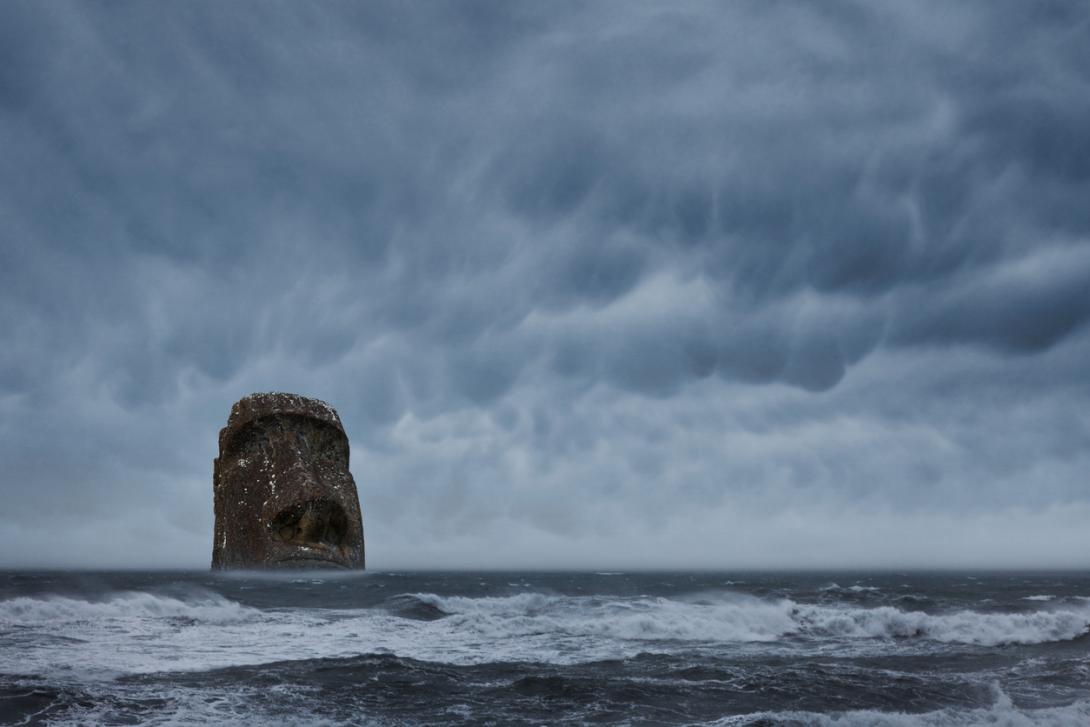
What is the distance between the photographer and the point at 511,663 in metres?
13.1

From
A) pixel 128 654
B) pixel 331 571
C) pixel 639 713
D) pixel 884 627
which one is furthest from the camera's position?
pixel 331 571

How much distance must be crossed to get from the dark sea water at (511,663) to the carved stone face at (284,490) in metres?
1.78

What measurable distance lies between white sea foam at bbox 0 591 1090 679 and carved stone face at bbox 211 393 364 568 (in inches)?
143

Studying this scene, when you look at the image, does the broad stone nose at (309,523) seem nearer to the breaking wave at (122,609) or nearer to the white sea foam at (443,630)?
the white sea foam at (443,630)

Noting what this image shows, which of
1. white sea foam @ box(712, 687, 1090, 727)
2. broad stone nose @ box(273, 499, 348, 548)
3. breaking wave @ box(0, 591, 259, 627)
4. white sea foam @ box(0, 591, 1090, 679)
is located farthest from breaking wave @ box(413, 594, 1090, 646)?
white sea foam @ box(712, 687, 1090, 727)

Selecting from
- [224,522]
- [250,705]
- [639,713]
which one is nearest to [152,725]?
[250,705]

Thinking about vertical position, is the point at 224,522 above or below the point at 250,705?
above

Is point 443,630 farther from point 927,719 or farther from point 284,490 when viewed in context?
point 927,719

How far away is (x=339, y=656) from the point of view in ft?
42.3

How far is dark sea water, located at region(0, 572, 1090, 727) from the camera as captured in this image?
9.02m

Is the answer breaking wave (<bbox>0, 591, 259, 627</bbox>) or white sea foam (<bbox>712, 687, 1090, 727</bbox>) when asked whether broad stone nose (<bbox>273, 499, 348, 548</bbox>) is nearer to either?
breaking wave (<bbox>0, 591, 259, 627</bbox>)

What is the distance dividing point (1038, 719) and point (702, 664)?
5.30 metres

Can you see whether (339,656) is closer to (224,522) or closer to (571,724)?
(571,724)

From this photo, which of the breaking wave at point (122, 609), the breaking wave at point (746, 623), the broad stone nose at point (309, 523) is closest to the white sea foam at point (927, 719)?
the breaking wave at point (746, 623)
